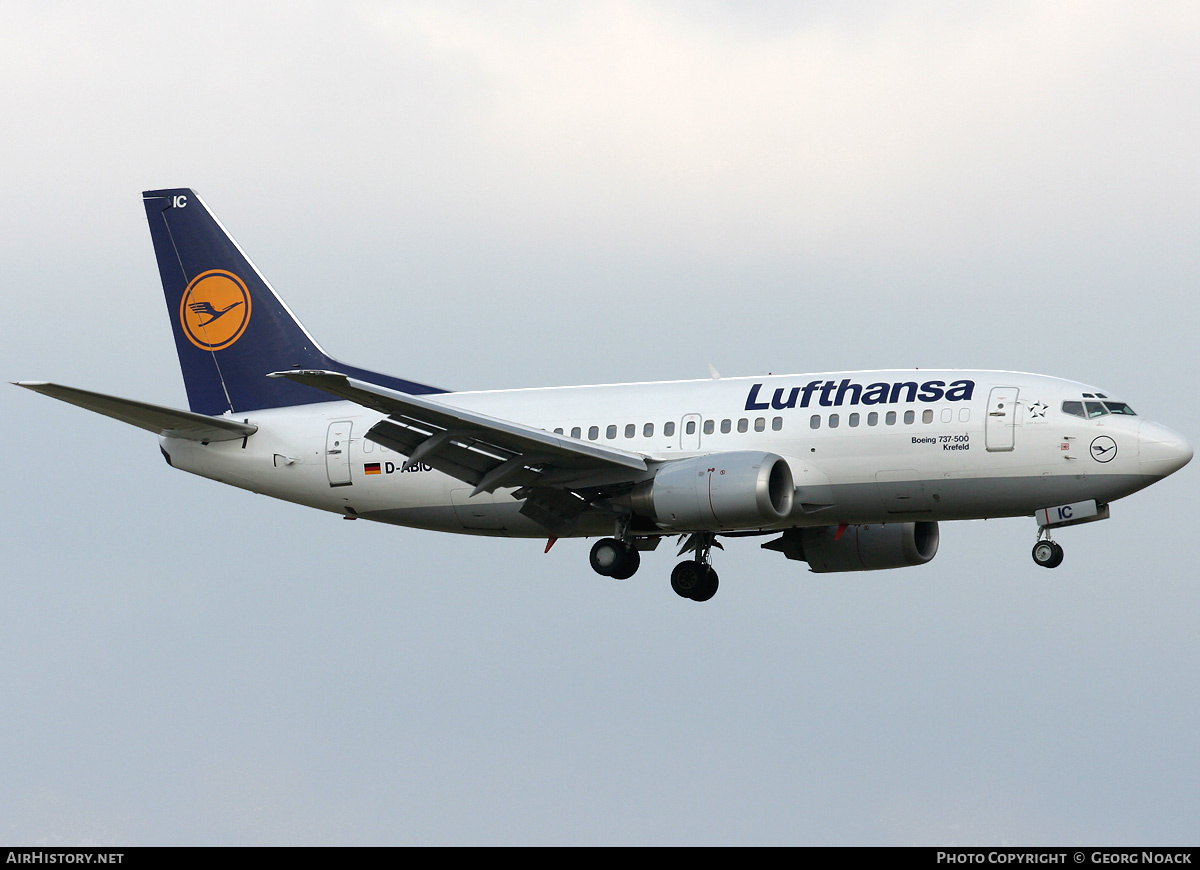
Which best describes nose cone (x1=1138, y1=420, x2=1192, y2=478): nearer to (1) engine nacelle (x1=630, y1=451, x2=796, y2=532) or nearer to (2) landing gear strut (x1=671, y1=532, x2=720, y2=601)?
(1) engine nacelle (x1=630, y1=451, x2=796, y2=532)

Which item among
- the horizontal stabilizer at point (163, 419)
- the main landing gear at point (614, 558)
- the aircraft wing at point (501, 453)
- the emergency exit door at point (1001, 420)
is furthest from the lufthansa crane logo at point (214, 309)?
the emergency exit door at point (1001, 420)

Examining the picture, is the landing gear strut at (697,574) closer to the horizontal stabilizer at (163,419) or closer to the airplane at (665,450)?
the airplane at (665,450)

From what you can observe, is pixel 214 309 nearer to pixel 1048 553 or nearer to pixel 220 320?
pixel 220 320

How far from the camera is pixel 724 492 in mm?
35906

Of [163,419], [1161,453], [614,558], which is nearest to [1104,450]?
[1161,453]

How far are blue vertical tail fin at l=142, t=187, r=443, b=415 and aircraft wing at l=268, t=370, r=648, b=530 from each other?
5.98 meters

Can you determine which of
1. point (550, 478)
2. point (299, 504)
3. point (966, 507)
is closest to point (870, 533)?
point (966, 507)

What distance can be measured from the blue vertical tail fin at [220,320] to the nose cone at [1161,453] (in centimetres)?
1788

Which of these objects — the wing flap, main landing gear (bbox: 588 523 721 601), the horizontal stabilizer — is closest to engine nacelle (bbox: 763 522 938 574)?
main landing gear (bbox: 588 523 721 601)

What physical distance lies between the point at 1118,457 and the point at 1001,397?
280 cm

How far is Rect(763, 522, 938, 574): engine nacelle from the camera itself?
41844 millimetres

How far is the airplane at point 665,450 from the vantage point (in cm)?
3594

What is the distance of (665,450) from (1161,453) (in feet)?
36.1
